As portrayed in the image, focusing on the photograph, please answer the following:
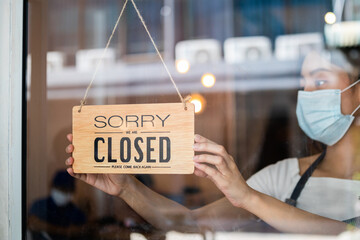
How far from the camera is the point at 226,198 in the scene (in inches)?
43.2

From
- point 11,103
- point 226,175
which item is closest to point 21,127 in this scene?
point 11,103

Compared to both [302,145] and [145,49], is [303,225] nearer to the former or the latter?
[302,145]

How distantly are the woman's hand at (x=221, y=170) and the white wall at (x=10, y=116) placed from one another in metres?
0.60

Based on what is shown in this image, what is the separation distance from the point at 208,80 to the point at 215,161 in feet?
3.07

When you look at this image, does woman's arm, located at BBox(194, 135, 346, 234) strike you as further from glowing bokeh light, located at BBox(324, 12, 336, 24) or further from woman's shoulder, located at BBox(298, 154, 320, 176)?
glowing bokeh light, located at BBox(324, 12, 336, 24)

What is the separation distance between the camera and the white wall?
3.57ft

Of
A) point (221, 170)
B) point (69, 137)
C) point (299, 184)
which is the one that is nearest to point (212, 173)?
point (221, 170)

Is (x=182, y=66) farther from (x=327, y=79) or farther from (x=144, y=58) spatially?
(x=327, y=79)

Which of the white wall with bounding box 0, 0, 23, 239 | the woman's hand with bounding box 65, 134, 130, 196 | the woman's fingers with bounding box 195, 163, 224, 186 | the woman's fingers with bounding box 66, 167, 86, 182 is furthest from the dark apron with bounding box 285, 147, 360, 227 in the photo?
the white wall with bounding box 0, 0, 23, 239

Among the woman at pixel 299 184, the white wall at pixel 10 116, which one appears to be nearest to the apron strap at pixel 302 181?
the woman at pixel 299 184

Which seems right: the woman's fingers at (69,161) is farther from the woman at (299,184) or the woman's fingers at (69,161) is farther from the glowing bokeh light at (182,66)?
the glowing bokeh light at (182,66)

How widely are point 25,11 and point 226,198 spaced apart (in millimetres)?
918

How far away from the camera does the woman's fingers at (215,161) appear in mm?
963

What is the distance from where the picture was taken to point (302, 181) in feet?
4.61
